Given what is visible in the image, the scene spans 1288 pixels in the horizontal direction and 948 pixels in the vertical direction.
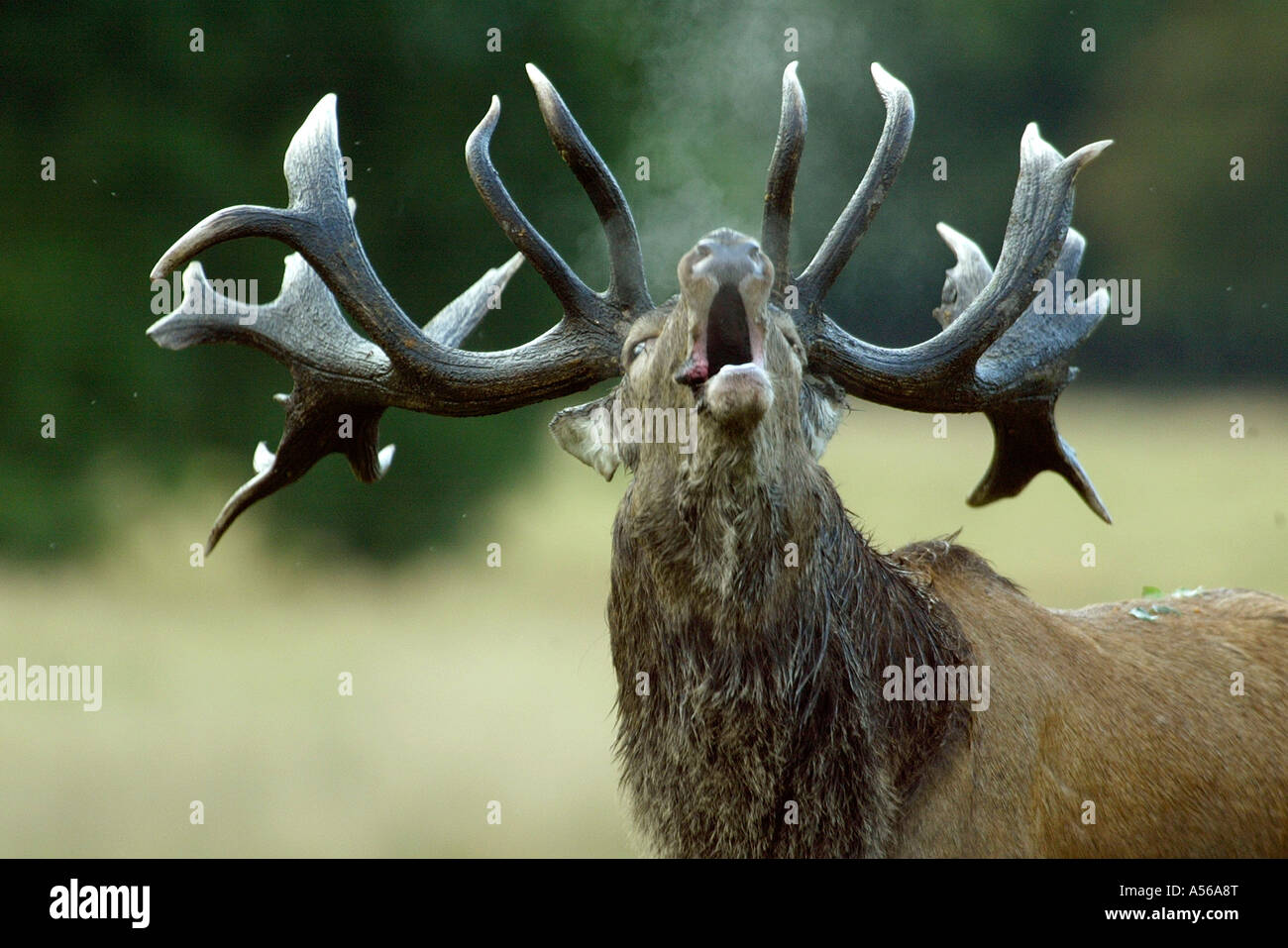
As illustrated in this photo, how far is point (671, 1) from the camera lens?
34.4 ft

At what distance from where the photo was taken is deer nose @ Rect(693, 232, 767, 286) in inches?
157

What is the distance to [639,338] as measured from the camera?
464cm

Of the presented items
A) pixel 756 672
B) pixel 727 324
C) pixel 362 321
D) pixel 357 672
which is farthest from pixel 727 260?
pixel 357 672

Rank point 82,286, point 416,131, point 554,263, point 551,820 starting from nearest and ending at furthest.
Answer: point 554,263
point 551,820
point 82,286
point 416,131

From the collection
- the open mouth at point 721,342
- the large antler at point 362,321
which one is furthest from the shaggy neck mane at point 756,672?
the large antler at point 362,321

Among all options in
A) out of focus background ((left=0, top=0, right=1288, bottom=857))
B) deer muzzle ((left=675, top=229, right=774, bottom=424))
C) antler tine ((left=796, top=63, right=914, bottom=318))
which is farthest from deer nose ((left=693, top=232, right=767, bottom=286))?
out of focus background ((left=0, top=0, right=1288, bottom=857))

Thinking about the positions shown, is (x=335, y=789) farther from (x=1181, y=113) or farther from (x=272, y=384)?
(x=1181, y=113)

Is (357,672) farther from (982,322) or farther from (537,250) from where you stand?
(982,322)

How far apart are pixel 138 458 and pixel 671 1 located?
524cm

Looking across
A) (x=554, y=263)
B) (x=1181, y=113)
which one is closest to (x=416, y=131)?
(x=554, y=263)

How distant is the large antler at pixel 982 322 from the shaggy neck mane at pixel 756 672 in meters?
0.66

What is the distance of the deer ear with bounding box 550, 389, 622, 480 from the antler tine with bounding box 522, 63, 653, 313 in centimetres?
34

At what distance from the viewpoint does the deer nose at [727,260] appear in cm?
398

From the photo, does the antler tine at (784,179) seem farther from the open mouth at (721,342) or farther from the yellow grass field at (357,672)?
the yellow grass field at (357,672)
